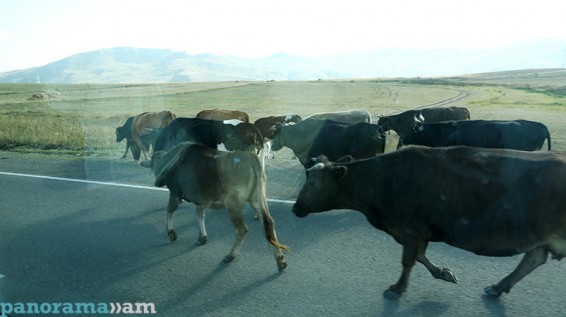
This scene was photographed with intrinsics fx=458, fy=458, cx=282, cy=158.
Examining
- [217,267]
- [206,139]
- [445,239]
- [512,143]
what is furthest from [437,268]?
[206,139]

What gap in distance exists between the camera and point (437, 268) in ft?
17.2

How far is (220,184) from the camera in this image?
20.4 feet

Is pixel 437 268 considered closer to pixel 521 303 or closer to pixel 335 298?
pixel 521 303

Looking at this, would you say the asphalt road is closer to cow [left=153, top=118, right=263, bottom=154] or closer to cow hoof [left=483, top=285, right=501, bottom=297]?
cow hoof [left=483, top=285, right=501, bottom=297]

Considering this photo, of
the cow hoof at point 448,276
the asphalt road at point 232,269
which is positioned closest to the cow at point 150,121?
the asphalt road at point 232,269

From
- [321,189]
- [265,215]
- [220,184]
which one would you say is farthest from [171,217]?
[321,189]

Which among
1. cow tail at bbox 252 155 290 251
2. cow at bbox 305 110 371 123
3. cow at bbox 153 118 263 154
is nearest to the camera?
cow tail at bbox 252 155 290 251

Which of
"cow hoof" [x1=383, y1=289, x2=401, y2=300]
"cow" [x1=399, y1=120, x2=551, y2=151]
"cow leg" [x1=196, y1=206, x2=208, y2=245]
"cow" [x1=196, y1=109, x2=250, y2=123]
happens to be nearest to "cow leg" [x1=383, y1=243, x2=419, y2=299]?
"cow hoof" [x1=383, y1=289, x2=401, y2=300]

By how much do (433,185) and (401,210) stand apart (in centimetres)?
43

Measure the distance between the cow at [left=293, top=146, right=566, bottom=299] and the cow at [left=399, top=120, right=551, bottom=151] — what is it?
6.25 m

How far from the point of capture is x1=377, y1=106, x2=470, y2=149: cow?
15.5m

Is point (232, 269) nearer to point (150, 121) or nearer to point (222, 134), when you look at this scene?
point (222, 134)

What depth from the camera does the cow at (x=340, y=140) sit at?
33.4ft

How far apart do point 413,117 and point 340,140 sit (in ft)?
20.8
